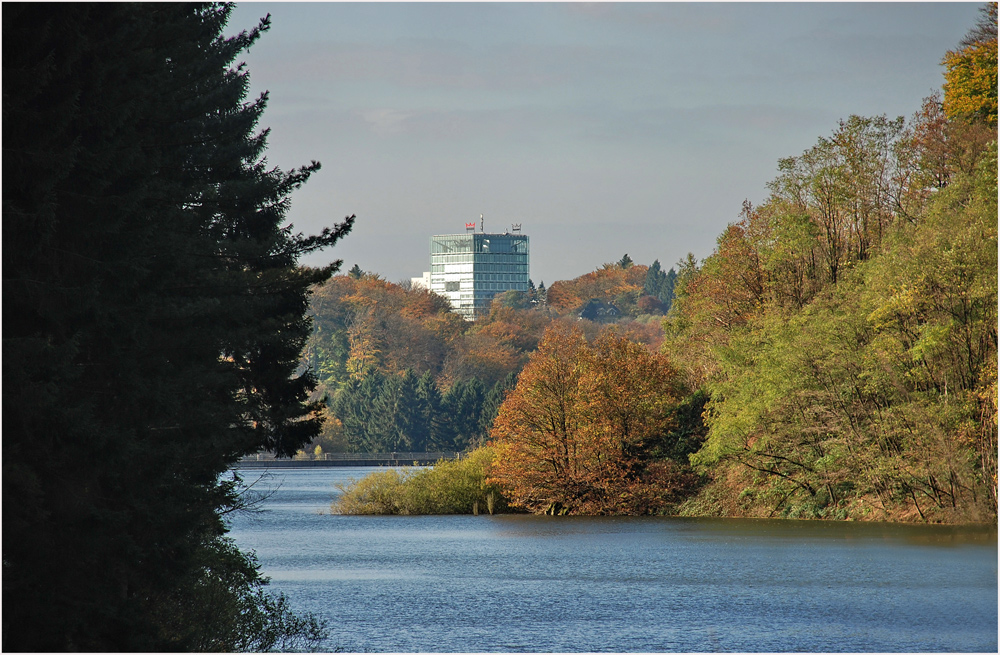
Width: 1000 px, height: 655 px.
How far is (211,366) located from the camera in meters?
18.1

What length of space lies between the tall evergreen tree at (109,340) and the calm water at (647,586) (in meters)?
4.52

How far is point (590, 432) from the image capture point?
1754 inches

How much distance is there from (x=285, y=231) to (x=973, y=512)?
23815 mm

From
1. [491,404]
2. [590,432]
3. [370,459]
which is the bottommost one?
[370,459]

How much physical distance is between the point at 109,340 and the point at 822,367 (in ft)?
96.5

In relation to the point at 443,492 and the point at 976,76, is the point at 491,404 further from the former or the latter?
the point at 976,76

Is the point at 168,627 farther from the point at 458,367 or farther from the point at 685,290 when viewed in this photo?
the point at 458,367

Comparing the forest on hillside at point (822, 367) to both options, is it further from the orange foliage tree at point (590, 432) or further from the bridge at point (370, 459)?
the bridge at point (370, 459)

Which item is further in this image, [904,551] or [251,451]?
[904,551]

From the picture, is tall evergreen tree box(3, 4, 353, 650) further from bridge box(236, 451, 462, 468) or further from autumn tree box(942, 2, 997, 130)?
bridge box(236, 451, 462, 468)

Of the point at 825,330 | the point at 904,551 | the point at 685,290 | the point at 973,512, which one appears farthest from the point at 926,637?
the point at 685,290

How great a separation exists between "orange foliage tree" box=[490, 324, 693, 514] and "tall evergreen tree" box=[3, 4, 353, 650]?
2640cm

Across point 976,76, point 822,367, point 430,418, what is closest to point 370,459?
point 430,418

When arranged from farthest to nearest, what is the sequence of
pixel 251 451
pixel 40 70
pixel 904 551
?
pixel 904 551 → pixel 251 451 → pixel 40 70
